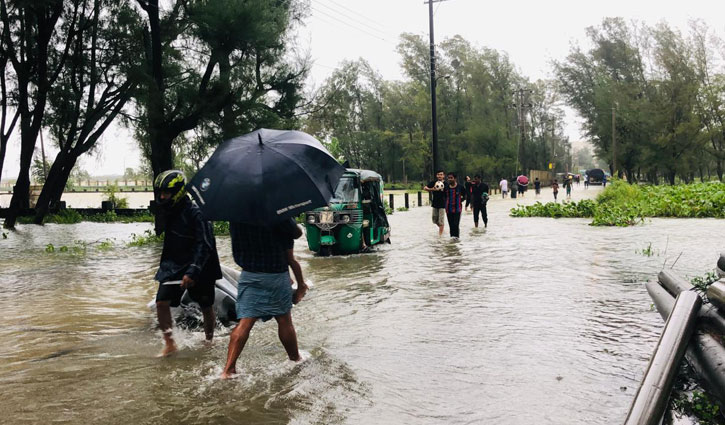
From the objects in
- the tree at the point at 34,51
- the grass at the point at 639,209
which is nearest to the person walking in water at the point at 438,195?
the grass at the point at 639,209

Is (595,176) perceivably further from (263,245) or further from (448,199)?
(263,245)

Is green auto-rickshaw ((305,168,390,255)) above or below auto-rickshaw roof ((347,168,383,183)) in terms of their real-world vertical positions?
below

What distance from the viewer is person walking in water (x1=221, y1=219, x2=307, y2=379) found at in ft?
17.6

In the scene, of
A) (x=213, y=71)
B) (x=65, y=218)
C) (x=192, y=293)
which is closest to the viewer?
(x=192, y=293)

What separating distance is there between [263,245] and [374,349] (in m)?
1.84

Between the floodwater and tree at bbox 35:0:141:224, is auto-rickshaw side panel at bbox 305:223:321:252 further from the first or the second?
tree at bbox 35:0:141:224

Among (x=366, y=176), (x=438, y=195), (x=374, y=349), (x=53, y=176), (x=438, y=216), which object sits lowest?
(x=374, y=349)

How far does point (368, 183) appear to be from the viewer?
49.2 feet

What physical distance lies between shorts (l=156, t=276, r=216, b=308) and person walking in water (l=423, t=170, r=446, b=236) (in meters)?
10.9

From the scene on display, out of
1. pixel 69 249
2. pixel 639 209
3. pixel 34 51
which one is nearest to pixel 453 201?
pixel 69 249

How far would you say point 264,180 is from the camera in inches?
202

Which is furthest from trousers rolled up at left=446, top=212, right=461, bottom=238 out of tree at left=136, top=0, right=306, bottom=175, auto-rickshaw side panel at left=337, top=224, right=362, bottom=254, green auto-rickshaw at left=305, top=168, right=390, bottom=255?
tree at left=136, top=0, right=306, bottom=175

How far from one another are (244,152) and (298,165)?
0.46 metres

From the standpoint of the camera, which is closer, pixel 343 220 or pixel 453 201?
pixel 343 220
